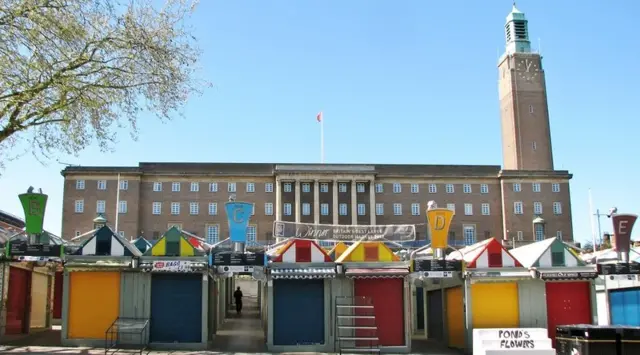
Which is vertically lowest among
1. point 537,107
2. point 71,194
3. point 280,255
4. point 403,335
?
point 403,335

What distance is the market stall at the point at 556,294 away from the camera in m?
26.6

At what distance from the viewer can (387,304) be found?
26703 mm

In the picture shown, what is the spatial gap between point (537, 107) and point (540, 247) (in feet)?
276

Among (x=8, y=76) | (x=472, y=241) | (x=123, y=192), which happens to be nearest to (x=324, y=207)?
(x=472, y=241)

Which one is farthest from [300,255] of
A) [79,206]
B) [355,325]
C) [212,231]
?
[79,206]

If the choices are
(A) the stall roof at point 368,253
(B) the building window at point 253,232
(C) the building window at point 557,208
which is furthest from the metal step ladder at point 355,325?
(C) the building window at point 557,208

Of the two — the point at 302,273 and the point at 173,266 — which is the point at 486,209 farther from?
the point at 173,266

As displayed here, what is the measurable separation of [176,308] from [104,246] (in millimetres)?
3414

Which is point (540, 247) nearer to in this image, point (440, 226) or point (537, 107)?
point (440, 226)

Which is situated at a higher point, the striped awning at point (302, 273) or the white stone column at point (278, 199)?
the white stone column at point (278, 199)

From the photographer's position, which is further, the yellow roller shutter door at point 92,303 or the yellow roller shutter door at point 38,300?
the yellow roller shutter door at point 38,300

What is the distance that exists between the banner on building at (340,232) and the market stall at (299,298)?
227 inches

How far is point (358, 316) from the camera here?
2597cm

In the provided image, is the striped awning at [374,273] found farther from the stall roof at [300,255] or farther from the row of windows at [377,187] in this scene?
the row of windows at [377,187]
